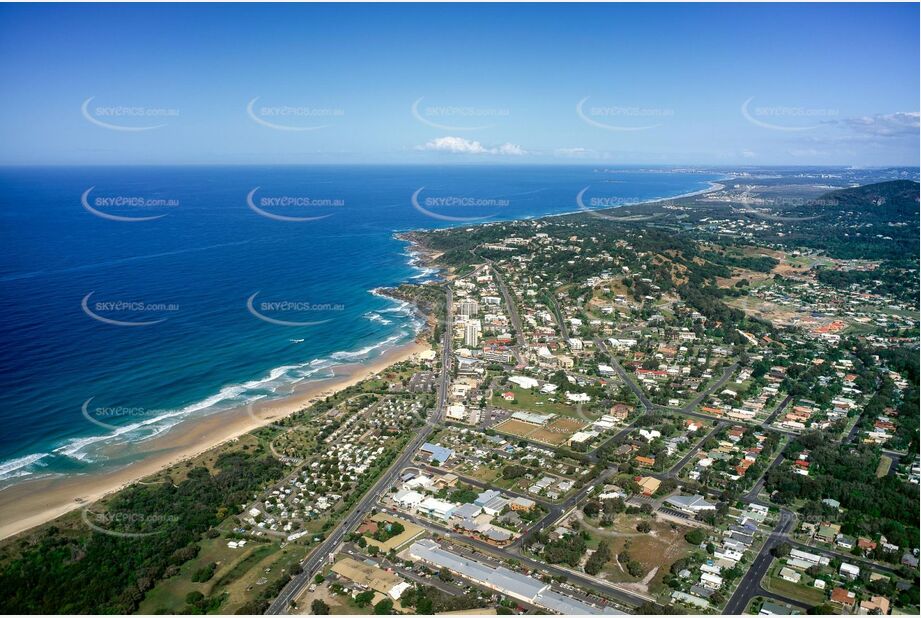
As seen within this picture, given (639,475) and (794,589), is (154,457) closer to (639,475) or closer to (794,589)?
(639,475)

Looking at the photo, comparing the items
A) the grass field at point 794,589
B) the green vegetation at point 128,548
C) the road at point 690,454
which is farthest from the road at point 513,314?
the grass field at point 794,589

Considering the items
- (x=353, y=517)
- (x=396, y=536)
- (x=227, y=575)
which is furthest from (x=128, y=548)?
(x=396, y=536)

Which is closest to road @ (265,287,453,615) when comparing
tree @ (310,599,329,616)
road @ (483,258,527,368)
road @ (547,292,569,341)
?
tree @ (310,599,329,616)

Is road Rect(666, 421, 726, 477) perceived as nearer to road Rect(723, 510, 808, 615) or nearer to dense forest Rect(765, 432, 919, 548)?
dense forest Rect(765, 432, 919, 548)

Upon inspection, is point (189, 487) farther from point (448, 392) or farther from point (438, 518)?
point (448, 392)

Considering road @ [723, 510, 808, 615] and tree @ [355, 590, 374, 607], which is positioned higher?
tree @ [355, 590, 374, 607]

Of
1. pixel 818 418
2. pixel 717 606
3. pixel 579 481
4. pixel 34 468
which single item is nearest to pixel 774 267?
pixel 818 418

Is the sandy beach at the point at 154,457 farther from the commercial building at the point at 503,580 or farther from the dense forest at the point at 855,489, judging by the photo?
the dense forest at the point at 855,489
